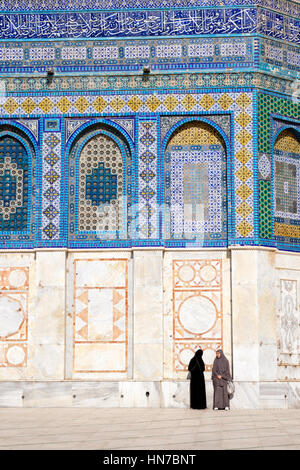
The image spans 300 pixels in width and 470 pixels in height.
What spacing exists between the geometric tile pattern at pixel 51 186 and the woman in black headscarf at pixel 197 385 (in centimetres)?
312

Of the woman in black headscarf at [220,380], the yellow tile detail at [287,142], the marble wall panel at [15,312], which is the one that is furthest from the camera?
the yellow tile detail at [287,142]

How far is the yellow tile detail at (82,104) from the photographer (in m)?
14.8

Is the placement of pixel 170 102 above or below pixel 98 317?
above

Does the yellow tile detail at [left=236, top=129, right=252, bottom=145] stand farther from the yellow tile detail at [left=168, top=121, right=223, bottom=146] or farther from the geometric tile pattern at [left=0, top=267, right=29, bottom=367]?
the geometric tile pattern at [left=0, top=267, right=29, bottom=367]

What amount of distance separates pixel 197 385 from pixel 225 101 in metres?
4.79

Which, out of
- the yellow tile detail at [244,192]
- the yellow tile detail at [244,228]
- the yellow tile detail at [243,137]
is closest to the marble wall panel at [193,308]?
the yellow tile detail at [244,228]

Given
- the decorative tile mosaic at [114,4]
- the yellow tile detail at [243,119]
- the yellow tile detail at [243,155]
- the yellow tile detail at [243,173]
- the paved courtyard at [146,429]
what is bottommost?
the paved courtyard at [146,429]

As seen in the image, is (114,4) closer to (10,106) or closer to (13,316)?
(10,106)

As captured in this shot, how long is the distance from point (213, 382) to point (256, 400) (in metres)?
0.74

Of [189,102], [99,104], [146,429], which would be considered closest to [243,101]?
[189,102]

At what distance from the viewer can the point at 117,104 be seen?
581 inches

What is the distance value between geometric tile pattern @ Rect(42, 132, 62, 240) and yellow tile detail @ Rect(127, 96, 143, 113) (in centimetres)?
132

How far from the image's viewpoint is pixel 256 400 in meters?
13.6

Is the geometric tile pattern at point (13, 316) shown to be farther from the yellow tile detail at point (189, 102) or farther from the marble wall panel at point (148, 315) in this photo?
the yellow tile detail at point (189, 102)
